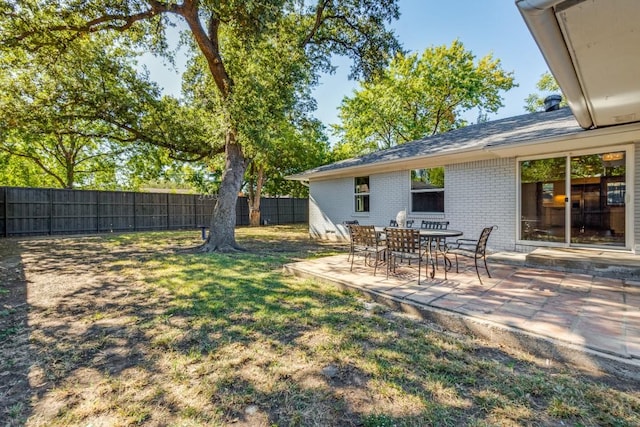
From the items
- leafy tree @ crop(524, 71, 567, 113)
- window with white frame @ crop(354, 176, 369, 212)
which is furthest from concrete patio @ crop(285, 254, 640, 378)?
leafy tree @ crop(524, 71, 567, 113)

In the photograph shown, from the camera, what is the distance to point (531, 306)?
11.9 ft

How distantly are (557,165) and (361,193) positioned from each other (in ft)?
19.5

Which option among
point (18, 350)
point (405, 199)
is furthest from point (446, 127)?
point (18, 350)

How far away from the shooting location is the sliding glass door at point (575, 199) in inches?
238

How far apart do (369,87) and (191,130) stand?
456 inches

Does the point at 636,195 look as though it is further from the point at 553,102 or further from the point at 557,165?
the point at 553,102

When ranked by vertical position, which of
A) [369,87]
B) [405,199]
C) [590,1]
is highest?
Answer: [369,87]

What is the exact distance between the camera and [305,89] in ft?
32.8

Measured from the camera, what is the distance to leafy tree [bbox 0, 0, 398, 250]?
7.12 meters

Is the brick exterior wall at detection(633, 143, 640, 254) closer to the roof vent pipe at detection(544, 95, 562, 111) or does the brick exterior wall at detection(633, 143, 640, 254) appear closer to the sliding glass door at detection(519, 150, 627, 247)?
the sliding glass door at detection(519, 150, 627, 247)

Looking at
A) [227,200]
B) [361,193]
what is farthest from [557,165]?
[227,200]

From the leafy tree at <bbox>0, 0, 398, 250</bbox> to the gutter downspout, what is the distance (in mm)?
5846

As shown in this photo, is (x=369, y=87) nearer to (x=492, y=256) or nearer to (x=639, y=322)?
(x=492, y=256)

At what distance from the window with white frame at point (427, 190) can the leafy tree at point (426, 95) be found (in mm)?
10506
